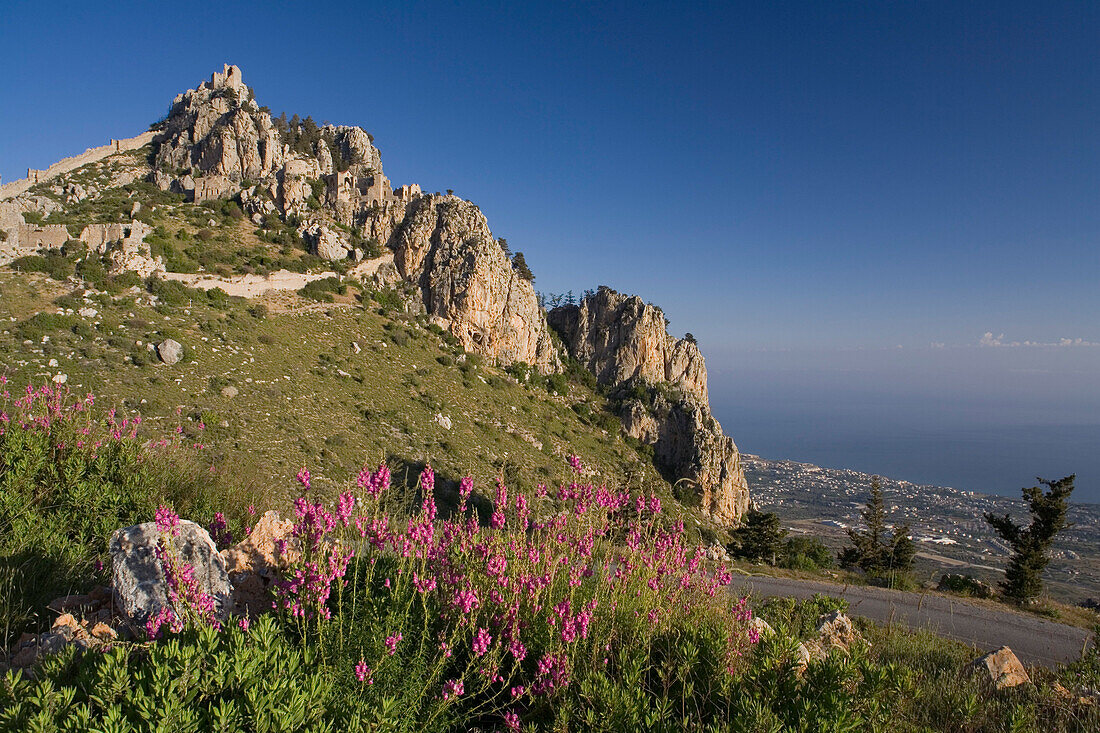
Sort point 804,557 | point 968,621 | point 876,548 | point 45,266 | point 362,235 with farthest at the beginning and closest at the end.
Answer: point 362,235, point 45,266, point 876,548, point 804,557, point 968,621

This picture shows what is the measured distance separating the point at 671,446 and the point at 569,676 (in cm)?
4516

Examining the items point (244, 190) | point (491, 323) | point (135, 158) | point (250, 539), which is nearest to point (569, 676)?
point (250, 539)

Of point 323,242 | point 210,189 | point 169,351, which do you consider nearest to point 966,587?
point 169,351

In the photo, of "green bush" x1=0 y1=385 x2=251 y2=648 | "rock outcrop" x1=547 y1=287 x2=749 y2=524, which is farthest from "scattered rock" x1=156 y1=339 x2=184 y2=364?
"rock outcrop" x1=547 y1=287 x2=749 y2=524

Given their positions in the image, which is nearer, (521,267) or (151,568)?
(151,568)

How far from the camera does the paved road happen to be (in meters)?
9.11

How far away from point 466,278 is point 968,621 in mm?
39308

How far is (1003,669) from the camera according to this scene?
4555 millimetres

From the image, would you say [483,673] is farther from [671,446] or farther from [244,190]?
[244,190]

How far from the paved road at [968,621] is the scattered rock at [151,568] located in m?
7.72

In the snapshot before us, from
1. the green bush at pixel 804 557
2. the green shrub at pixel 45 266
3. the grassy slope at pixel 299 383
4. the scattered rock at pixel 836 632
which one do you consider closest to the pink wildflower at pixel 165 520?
the scattered rock at pixel 836 632

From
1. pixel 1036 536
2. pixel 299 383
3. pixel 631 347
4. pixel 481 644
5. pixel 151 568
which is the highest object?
pixel 631 347

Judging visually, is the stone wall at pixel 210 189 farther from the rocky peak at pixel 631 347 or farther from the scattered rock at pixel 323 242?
the rocky peak at pixel 631 347

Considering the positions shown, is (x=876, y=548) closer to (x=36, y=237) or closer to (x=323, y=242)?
(x=323, y=242)
